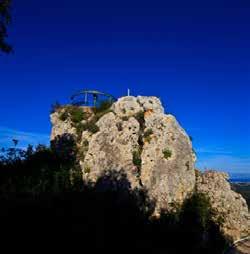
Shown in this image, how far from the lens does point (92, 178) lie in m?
28.7

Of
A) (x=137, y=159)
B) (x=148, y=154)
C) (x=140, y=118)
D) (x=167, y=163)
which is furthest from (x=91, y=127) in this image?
(x=167, y=163)

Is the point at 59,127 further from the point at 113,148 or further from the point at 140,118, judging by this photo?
the point at 140,118

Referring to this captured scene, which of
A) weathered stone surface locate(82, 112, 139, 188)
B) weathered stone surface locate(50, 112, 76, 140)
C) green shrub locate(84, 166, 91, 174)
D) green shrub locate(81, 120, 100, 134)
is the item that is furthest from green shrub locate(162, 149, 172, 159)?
weathered stone surface locate(50, 112, 76, 140)

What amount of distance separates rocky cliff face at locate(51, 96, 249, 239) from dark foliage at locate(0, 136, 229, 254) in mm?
937

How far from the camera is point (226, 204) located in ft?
106

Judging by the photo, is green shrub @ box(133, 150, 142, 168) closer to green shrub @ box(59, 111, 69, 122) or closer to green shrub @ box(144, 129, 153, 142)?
green shrub @ box(144, 129, 153, 142)

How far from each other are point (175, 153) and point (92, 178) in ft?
26.0

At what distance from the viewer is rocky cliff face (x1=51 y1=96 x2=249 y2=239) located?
30000mm

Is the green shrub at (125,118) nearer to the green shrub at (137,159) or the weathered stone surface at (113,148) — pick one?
the weathered stone surface at (113,148)

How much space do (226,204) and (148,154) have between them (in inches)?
319

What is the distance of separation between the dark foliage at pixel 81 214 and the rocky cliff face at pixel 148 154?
3.07 ft

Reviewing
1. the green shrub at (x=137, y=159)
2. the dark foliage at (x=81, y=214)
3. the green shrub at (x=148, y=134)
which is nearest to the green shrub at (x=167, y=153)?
the green shrub at (x=148, y=134)

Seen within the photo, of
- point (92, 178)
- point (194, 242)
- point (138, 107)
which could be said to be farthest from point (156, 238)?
point (138, 107)

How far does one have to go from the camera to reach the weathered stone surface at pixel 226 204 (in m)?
31.6
